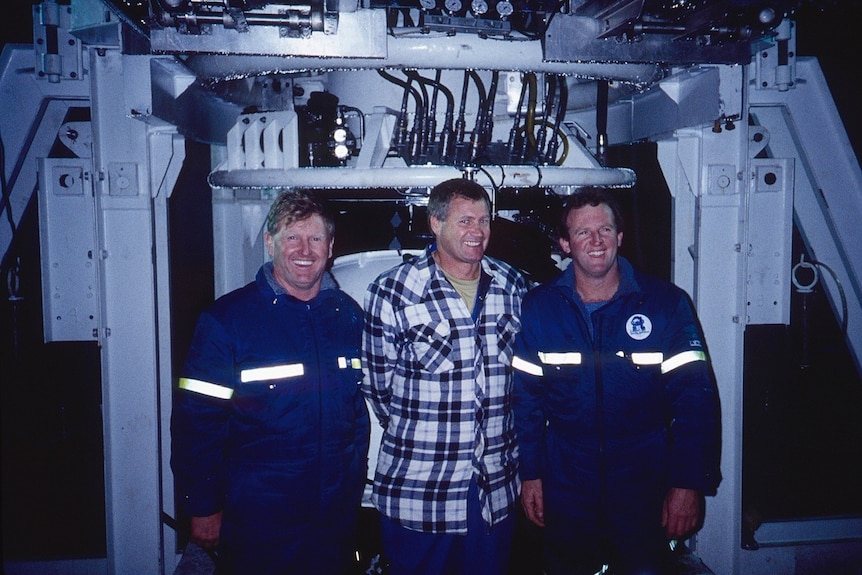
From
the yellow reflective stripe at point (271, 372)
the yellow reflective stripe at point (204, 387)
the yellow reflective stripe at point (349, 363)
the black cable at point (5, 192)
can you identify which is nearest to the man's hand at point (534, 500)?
the yellow reflective stripe at point (349, 363)

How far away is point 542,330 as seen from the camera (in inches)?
109

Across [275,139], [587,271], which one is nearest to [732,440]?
[587,271]

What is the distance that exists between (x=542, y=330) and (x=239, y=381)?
4.99 feet

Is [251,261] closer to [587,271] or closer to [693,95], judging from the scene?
[587,271]

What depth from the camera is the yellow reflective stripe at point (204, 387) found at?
8.15ft

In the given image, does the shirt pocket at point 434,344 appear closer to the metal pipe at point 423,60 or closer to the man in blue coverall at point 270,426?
the man in blue coverall at point 270,426

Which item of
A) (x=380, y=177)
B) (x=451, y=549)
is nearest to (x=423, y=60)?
(x=380, y=177)

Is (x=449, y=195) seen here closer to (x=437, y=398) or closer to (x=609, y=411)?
(x=437, y=398)

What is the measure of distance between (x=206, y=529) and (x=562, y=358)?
6.26 ft

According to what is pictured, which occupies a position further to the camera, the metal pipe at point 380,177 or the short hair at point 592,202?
the metal pipe at point 380,177

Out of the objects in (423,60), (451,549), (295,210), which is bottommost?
(451,549)

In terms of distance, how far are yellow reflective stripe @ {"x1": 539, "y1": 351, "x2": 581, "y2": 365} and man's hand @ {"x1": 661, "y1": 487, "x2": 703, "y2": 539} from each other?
826 millimetres

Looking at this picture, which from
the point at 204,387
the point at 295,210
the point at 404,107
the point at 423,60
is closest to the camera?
the point at 204,387

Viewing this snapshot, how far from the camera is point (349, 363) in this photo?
273 centimetres
